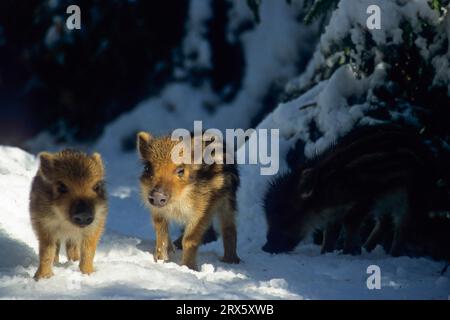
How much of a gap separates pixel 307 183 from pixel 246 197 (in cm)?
137

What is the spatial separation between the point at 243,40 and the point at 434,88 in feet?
19.7

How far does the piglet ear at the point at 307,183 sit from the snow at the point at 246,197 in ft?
2.01

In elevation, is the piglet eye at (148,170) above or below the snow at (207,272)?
above

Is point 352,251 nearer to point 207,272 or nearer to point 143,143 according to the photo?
point 207,272

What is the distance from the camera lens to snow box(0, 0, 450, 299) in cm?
524

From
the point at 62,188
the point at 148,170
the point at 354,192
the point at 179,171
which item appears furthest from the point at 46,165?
the point at 354,192

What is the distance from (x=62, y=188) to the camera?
529 cm

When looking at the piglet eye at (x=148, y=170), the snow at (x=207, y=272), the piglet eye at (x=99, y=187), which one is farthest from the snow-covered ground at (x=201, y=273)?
the piglet eye at (x=148, y=170)

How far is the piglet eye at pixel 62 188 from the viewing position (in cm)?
529

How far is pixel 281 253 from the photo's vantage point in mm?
7355

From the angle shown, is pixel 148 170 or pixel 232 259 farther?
pixel 232 259

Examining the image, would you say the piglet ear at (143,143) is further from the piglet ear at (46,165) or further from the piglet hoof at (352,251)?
the piglet hoof at (352,251)

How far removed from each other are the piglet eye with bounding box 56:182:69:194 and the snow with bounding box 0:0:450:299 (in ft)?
1.97

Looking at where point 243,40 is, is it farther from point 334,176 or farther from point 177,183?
point 177,183
